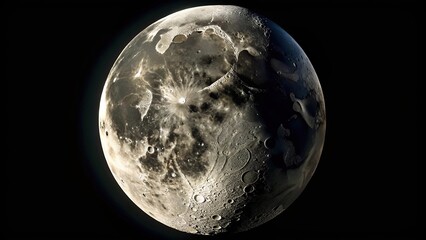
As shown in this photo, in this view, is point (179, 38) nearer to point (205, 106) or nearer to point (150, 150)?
point (205, 106)

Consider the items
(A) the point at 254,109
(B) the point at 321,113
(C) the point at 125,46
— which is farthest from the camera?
(C) the point at 125,46

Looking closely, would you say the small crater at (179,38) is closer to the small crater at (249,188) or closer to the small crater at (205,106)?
the small crater at (205,106)

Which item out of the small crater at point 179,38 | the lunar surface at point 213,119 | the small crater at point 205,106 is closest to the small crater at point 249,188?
the lunar surface at point 213,119

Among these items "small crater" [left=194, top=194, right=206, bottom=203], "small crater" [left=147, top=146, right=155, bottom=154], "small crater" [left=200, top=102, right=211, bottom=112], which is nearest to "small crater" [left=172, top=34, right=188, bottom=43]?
"small crater" [left=200, top=102, right=211, bottom=112]

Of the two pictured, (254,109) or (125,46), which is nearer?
(254,109)

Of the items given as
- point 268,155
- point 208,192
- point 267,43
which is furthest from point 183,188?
point 267,43

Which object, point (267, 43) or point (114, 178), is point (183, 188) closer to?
point (114, 178)

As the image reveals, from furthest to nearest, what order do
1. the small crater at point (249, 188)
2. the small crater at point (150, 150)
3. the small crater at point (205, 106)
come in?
the small crater at point (249, 188) < the small crater at point (150, 150) < the small crater at point (205, 106)

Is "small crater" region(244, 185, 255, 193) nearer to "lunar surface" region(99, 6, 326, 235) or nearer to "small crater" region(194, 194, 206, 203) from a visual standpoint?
"lunar surface" region(99, 6, 326, 235)
